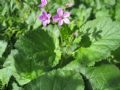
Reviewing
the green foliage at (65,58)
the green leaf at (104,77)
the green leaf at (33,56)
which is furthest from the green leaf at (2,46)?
the green leaf at (104,77)

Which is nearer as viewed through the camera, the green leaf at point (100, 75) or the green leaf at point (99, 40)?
the green leaf at point (100, 75)

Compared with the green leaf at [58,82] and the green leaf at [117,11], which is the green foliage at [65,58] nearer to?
the green leaf at [58,82]

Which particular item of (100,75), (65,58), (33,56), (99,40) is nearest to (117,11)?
(99,40)

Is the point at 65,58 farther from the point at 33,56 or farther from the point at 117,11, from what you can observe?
the point at 117,11

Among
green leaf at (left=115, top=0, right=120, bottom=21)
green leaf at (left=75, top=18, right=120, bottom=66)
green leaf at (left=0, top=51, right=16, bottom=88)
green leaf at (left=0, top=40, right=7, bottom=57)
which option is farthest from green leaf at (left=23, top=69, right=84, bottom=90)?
green leaf at (left=115, top=0, right=120, bottom=21)

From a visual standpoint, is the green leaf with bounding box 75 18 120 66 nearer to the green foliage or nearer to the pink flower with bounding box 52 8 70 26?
the green foliage

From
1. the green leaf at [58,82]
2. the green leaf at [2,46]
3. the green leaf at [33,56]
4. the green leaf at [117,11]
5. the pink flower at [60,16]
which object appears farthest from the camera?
the green leaf at [117,11]
